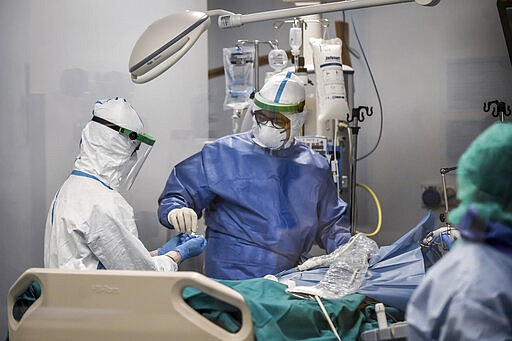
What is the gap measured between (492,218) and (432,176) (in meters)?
2.70

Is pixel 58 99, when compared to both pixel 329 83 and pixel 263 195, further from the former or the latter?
pixel 329 83

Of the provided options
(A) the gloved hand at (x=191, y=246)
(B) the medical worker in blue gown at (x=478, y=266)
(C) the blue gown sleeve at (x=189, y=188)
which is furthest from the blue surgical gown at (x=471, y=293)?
(C) the blue gown sleeve at (x=189, y=188)

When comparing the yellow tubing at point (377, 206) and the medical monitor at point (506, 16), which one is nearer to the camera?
the medical monitor at point (506, 16)

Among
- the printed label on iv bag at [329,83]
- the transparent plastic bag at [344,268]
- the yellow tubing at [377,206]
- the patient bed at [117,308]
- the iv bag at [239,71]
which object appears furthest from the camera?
the yellow tubing at [377,206]

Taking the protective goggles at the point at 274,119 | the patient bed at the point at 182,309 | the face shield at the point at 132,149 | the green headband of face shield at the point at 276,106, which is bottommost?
the patient bed at the point at 182,309

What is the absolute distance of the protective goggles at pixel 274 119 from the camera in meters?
3.24

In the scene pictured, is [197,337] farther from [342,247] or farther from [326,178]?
[326,178]

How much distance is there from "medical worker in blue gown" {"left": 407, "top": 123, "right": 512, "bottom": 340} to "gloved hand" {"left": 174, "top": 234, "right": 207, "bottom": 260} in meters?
1.48

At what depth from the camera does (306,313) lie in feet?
7.97

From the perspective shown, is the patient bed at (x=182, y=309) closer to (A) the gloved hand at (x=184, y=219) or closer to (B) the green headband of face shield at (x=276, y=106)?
(A) the gloved hand at (x=184, y=219)

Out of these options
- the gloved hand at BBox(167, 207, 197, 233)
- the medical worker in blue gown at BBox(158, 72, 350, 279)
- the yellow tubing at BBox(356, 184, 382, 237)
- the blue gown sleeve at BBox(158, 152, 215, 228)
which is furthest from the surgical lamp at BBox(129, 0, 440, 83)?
the yellow tubing at BBox(356, 184, 382, 237)

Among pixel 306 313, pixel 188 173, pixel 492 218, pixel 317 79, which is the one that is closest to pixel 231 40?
pixel 317 79

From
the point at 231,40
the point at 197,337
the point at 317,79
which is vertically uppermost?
the point at 231,40

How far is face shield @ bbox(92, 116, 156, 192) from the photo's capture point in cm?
298
